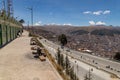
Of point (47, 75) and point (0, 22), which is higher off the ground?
point (0, 22)

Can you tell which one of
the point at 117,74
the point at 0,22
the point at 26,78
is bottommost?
the point at 117,74

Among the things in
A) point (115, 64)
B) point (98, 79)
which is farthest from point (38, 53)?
point (115, 64)

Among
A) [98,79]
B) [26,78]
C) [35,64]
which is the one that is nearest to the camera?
[26,78]

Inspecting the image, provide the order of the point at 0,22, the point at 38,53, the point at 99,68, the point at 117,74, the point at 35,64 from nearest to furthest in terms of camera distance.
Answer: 1. the point at 35,64
2. the point at 38,53
3. the point at 0,22
4. the point at 117,74
5. the point at 99,68

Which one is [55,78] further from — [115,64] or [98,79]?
[115,64]

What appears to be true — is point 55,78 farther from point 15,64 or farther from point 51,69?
point 15,64

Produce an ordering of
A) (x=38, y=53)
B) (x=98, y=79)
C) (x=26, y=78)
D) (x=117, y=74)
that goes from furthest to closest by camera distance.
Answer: (x=117, y=74)
(x=98, y=79)
(x=38, y=53)
(x=26, y=78)

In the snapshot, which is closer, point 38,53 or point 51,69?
point 51,69

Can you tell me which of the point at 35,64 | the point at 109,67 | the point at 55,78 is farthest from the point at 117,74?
the point at 55,78

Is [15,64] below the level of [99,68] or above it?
above
